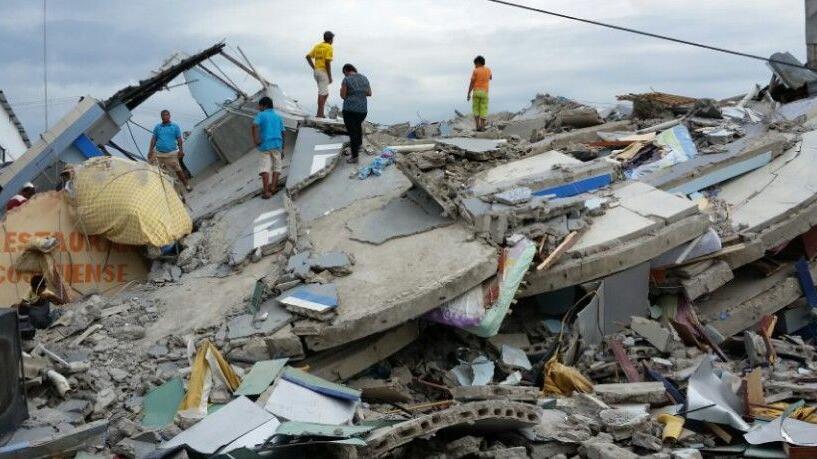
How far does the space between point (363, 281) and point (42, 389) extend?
2438 millimetres

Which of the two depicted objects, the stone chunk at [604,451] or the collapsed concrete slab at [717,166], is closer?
the stone chunk at [604,451]

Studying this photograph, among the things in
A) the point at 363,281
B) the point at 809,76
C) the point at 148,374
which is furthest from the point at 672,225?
the point at 809,76

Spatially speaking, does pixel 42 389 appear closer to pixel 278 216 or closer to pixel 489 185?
pixel 278 216

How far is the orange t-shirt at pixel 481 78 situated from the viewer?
1237 cm

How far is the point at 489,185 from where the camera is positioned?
8.26 m

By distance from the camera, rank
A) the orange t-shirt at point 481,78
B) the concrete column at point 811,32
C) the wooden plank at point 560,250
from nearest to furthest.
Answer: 1. the wooden plank at point 560,250
2. the orange t-shirt at point 481,78
3. the concrete column at point 811,32

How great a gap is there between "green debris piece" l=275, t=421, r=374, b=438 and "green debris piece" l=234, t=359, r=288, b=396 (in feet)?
2.67

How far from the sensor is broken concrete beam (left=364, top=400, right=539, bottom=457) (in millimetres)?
4715

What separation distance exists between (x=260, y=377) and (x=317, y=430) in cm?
129

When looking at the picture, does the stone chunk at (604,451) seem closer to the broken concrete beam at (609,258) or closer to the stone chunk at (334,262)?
the broken concrete beam at (609,258)

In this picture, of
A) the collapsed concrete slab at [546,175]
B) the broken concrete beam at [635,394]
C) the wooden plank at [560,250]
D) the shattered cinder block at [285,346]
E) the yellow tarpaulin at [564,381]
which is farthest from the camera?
the collapsed concrete slab at [546,175]

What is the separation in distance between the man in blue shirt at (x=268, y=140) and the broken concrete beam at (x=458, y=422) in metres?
4.88

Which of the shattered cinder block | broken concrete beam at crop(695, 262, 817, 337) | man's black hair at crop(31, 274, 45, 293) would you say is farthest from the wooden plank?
man's black hair at crop(31, 274, 45, 293)

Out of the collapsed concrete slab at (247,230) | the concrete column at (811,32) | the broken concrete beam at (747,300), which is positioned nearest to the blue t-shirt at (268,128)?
the collapsed concrete slab at (247,230)
